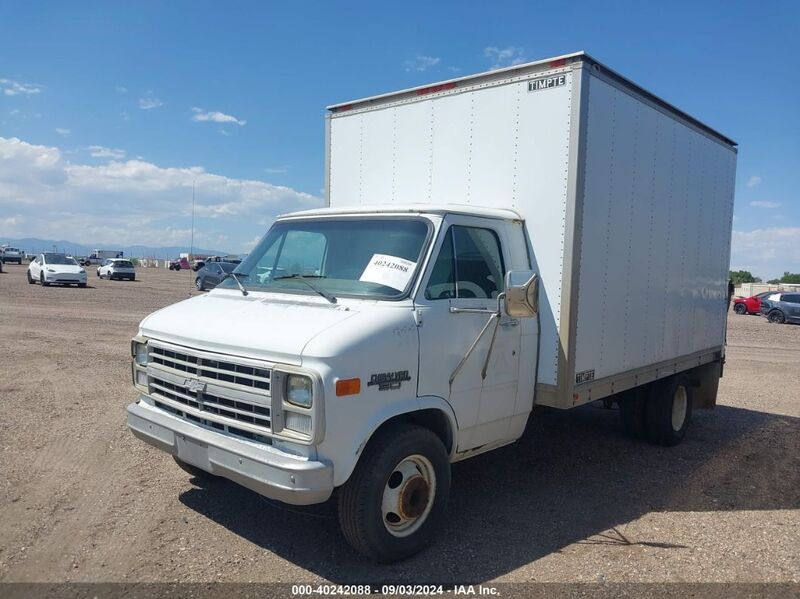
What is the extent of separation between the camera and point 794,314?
2938 centimetres

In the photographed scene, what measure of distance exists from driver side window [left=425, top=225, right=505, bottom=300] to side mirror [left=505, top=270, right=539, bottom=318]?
1.57ft

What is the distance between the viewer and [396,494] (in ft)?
13.7

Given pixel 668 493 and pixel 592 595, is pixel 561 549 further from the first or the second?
pixel 668 493

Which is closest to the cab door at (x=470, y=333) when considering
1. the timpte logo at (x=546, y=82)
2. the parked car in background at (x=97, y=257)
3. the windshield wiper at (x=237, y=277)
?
the timpte logo at (x=546, y=82)

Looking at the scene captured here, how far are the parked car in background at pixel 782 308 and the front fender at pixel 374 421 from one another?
30.5m

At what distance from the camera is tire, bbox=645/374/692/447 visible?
7.20m

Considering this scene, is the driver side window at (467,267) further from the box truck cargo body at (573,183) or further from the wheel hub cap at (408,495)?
the wheel hub cap at (408,495)

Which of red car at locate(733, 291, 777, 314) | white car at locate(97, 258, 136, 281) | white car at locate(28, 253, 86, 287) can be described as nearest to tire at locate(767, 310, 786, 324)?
red car at locate(733, 291, 777, 314)

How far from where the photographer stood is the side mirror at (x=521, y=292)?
13.6 ft

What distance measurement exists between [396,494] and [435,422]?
0.62m

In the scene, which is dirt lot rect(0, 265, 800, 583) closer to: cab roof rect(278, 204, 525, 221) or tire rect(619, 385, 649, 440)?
tire rect(619, 385, 649, 440)

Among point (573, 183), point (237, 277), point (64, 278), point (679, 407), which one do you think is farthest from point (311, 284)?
point (64, 278)

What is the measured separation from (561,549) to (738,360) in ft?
43.7

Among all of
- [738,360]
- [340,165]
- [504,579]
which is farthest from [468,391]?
[738,360]
